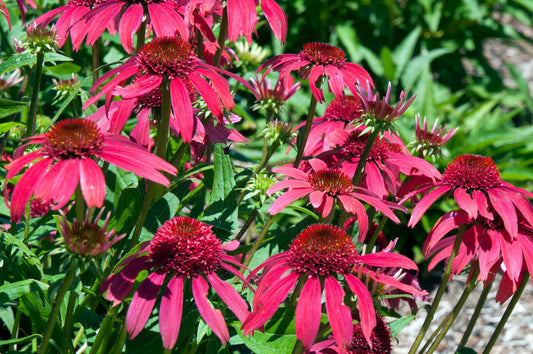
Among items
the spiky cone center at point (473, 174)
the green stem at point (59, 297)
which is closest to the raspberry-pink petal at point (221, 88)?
the green stem at point (59, 297)

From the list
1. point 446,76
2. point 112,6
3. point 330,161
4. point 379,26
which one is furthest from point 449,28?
point 112,6

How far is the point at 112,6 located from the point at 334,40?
287 cm

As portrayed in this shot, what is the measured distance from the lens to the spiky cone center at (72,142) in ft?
2.79

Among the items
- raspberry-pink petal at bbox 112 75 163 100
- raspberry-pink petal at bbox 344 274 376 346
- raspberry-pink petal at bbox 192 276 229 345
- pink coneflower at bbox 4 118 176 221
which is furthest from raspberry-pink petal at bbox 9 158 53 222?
raspberry-pink petal at bbox 344 274 376 346

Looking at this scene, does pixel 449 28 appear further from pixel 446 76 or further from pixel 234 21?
pixel 234 21

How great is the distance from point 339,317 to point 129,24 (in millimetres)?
581

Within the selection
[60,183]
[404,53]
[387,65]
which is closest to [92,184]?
[60,183]

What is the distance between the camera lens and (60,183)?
789 millimetres

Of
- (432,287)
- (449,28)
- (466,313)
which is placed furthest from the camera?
(449,28)

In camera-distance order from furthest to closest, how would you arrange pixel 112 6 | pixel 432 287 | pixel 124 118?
pixel 432 287, pixel 112 6, pixel 124 118

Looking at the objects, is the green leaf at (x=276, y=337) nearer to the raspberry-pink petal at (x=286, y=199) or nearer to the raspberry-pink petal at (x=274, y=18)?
the raspberry-pink petal at (x=286, y=199)

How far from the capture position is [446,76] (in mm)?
4277

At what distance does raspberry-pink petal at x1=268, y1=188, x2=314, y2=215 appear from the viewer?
100cm

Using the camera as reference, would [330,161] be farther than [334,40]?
No
